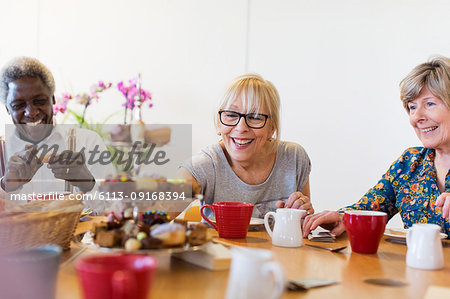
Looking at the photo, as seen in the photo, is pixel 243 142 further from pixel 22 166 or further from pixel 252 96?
pixel 22 166

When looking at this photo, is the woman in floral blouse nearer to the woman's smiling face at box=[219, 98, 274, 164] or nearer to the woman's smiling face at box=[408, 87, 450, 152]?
the woman's smiling face at box=[408, 87, 450, 152]

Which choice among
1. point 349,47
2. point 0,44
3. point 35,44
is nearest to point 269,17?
point 349,47

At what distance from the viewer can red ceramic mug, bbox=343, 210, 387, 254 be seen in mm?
1106

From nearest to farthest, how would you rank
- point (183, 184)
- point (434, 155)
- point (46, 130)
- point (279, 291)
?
point (279, 291) → point (183, 184) → point (434, 155) → point (46, 130)

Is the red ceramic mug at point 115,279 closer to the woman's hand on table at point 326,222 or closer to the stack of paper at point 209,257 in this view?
the stack of paper at point 209,257

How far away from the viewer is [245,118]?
171 centimetres

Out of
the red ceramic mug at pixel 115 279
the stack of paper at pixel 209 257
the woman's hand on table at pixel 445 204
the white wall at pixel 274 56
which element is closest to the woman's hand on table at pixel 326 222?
the woman's hand on table at pixel 445 204

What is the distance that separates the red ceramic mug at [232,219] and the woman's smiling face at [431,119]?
0.79m

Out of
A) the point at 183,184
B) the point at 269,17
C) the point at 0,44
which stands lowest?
the point at 183,184

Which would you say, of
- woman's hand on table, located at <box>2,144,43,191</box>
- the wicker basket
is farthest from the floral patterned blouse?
woman's hand on table, located at <box>2,144,43,191</box>

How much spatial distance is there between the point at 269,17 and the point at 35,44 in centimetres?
175

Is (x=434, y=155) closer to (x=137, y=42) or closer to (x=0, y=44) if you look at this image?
(x=137, y=42)

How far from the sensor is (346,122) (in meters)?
3.15

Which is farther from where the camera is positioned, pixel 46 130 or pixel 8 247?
pixel 46 130
